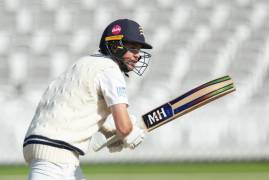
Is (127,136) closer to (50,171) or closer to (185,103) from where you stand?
(50,171)

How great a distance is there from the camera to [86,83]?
329cm

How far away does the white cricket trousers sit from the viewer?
127 inches

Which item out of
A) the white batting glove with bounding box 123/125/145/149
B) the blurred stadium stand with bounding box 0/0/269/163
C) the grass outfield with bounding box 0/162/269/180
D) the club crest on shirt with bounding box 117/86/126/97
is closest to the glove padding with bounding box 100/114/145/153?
the white batting glove with bounding box 123/125/145/149

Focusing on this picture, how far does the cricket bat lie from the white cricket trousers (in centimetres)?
37

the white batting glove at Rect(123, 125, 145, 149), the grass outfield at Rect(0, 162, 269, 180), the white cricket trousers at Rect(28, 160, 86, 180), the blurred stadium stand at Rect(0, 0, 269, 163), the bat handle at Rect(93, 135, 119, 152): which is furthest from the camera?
the blurred stadium stand at Rect(0, 0, 269, 163)

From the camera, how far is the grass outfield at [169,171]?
775 cm

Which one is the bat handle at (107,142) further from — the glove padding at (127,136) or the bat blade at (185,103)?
the bat blade at (185,103)

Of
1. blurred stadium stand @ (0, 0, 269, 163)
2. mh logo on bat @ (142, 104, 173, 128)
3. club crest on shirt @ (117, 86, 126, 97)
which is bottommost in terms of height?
club crest on shirt @ (117, 86, 126, 97)

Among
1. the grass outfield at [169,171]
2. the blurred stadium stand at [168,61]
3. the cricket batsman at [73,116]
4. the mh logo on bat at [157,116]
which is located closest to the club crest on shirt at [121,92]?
the cricket batsman at [73,116]

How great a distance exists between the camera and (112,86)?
3248 mm

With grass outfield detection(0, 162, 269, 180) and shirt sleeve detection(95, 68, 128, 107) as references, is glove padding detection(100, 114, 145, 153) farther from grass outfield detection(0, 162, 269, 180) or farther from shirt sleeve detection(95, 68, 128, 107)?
grass outfield detection(0, 162, 269, 180)

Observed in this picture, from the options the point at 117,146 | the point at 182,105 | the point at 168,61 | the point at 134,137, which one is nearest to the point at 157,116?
the point at 182,105

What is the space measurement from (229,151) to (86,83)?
645 cm

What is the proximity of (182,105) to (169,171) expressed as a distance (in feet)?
15.7
